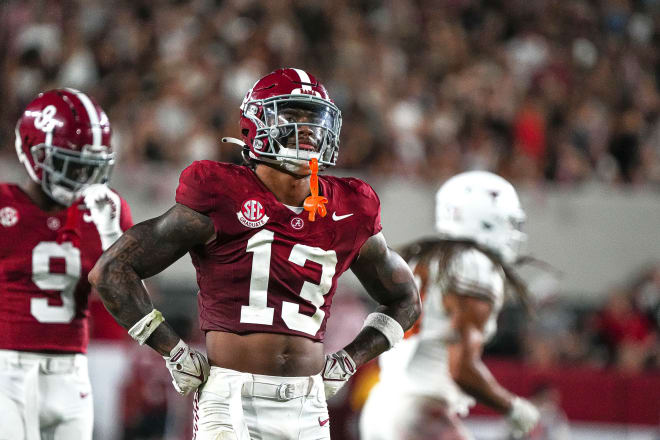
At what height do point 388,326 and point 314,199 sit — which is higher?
point 314,199

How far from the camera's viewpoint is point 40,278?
4246 mm

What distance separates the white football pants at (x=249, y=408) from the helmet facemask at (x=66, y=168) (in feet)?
4.42

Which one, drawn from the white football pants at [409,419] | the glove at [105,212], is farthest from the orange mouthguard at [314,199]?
the white football pants at [409,419]

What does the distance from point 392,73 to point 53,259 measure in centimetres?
730

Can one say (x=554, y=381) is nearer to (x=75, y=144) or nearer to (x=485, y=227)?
(x=485, y=227)

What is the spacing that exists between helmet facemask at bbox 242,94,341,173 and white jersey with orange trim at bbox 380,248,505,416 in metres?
1.61

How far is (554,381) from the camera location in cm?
865

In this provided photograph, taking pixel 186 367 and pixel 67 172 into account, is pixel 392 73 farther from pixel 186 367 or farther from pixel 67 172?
pixel 186 367

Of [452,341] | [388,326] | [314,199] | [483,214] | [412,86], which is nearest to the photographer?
[314,199]

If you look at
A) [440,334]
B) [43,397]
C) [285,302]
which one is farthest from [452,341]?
[43,397]

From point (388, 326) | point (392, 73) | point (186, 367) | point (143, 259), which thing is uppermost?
point (392, 73)

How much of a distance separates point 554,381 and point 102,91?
4.92 m

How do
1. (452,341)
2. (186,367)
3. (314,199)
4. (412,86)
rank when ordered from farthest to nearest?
1. (412,86)
2. (452,341)
3. (314,199)
4. (186,367)

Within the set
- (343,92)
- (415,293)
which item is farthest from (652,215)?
(415,293)
